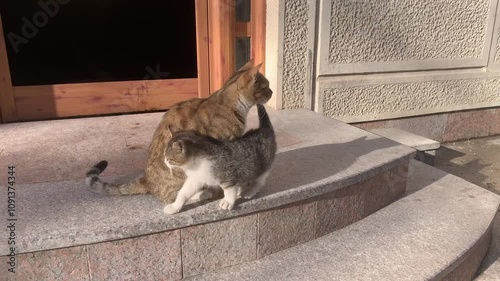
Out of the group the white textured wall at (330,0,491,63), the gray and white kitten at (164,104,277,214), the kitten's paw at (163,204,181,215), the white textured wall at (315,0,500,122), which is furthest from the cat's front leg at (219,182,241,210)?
the white textured wall at (330,0,491,63)

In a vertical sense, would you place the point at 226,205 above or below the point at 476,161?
above

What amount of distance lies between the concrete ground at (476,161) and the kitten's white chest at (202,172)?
2.43 metres

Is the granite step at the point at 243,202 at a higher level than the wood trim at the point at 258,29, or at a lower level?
lower

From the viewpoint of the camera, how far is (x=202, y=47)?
12.9 feet

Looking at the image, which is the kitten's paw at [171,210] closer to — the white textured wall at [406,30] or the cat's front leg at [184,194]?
the cat's front leg at [184,194]

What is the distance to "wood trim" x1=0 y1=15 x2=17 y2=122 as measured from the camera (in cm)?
336

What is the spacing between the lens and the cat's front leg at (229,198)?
1.96m

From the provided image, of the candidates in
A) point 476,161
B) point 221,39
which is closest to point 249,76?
→ point 221,39

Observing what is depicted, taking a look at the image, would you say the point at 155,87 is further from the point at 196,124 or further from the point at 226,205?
the point at 226,205

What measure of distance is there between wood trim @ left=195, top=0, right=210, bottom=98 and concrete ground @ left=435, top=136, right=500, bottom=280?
2772 mm

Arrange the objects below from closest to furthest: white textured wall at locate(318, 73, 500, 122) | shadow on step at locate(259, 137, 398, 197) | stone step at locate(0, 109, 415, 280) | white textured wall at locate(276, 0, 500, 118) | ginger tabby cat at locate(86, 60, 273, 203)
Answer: stone step at locate(0, 109, 415, 280) → ginger tabby cat at locate(86, 60, 273, 203) → shadow on step at locate(259, 137, 398, 197) → white textured wall at locate(276, 0, 500, 118) → white textured wall at locate(318, 73, 500, 122)

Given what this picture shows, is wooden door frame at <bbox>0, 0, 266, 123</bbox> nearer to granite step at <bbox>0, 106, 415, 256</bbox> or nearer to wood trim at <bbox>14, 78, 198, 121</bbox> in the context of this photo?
wood trim at <bbox>14, 78, 198, 121</bbox>

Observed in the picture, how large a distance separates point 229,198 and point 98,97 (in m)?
2.37

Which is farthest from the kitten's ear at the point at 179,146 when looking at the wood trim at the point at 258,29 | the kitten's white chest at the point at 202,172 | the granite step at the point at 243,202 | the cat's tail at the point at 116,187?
the wood trim at the point at 258,29
